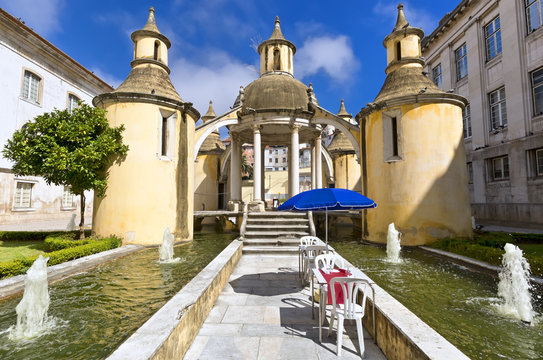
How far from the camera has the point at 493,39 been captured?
70.7 feet

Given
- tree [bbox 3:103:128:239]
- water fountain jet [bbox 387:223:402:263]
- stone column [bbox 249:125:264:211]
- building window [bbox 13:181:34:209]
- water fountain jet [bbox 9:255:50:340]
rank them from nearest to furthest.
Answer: water fountain jet [bbox 9:255:50:340] < water fountain jet [bbox 387:223:402:263] < tree [bbox 3:103:128:239] < stone column [bbox 249:125:264:211] < building window [bbox 13:181:34:209]

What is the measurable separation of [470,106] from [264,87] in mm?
17239

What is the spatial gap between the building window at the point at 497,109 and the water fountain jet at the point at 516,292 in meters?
18.1

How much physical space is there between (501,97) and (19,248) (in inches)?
1162

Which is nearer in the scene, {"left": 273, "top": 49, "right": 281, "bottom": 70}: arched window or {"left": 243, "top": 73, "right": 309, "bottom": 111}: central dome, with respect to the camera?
{"left": 243, "top": 73, "right": 309, "bottom": 111}: central dome

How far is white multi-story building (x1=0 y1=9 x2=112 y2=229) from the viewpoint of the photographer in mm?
20156

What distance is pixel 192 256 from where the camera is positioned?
446 inches

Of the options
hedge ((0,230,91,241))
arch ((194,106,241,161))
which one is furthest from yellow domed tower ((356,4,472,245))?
hedge ((0,230,91,241))

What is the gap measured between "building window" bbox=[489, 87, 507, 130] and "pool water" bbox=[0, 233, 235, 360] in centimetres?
2287

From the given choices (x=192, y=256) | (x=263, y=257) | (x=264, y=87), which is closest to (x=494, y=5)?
(x=264, y=87)

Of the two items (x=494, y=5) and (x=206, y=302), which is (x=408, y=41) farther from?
(x=206, y=302)

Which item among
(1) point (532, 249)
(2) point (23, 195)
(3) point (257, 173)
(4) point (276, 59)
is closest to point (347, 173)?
(3) point (257, 173)

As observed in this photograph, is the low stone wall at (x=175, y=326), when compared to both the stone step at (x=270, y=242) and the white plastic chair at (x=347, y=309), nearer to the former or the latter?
the white plastic chair at (x=347, y=309)

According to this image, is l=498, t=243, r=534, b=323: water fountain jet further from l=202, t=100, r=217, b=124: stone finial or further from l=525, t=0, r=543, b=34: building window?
l=202, t=100, r=217, b=124: stone finial
